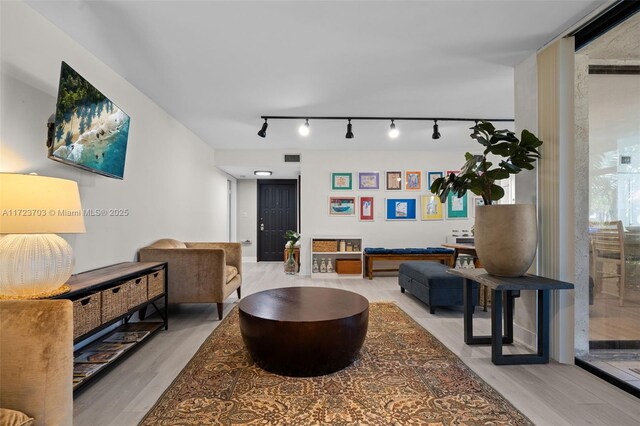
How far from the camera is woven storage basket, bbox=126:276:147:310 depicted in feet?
8.04

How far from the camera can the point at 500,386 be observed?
6.61 ft

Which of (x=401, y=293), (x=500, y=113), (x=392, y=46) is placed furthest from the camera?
(x=401, y=293)

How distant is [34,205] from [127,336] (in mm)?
1539

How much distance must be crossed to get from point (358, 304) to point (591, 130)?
2312 mm

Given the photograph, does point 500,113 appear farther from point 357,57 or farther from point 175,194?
point 175,194

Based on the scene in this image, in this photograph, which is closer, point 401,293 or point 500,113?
point 500,113

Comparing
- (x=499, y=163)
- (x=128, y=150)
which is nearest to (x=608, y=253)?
(x=499, y=163)

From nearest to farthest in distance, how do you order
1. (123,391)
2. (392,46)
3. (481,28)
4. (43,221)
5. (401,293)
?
1. (43,221)
2. (123,391)
3. (481,28)
4. (392,46)
5. (401,293)

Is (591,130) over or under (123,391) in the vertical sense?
over

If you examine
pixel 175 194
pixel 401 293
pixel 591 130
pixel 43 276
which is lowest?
pixel 401 293

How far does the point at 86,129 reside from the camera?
2.32 m

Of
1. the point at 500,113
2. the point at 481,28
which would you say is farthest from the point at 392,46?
the point at 500,113

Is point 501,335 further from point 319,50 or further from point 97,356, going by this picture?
point 97,356

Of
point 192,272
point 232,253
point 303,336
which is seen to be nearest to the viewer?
point 303,336
